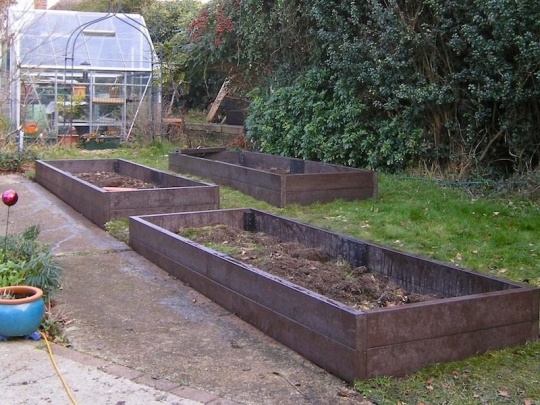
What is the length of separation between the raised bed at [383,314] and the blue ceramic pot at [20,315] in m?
1.40

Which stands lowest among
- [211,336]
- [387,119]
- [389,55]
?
[211,336]

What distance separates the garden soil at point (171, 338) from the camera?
4.19m

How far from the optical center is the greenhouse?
17375 mm

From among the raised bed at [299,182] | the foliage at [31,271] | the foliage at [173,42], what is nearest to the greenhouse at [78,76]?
the foliage at [173,42]

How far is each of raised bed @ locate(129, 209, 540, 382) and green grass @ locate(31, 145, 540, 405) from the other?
12 centimetres

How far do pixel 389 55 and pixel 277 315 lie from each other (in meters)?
7.92

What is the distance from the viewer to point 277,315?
16.2 ft

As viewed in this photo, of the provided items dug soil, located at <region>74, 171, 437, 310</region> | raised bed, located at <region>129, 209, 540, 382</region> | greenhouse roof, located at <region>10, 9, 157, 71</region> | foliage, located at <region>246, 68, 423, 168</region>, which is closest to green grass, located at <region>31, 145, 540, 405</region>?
raised bed, located at <region>129, 209, 540, 382</region>

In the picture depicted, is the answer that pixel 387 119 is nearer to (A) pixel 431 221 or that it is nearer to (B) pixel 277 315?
(A) pixel 431 221

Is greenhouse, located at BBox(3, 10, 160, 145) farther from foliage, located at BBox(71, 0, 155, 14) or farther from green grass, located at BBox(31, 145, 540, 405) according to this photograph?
green grass, located at BBox(31, 145, 540, 405)

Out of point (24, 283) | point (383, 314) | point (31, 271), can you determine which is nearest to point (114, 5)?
point (31, 271)

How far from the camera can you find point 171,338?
503 centimetres

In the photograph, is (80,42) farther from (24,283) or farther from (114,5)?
(24,283)

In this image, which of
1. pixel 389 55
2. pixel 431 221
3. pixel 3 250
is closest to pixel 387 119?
pixel 389 55
